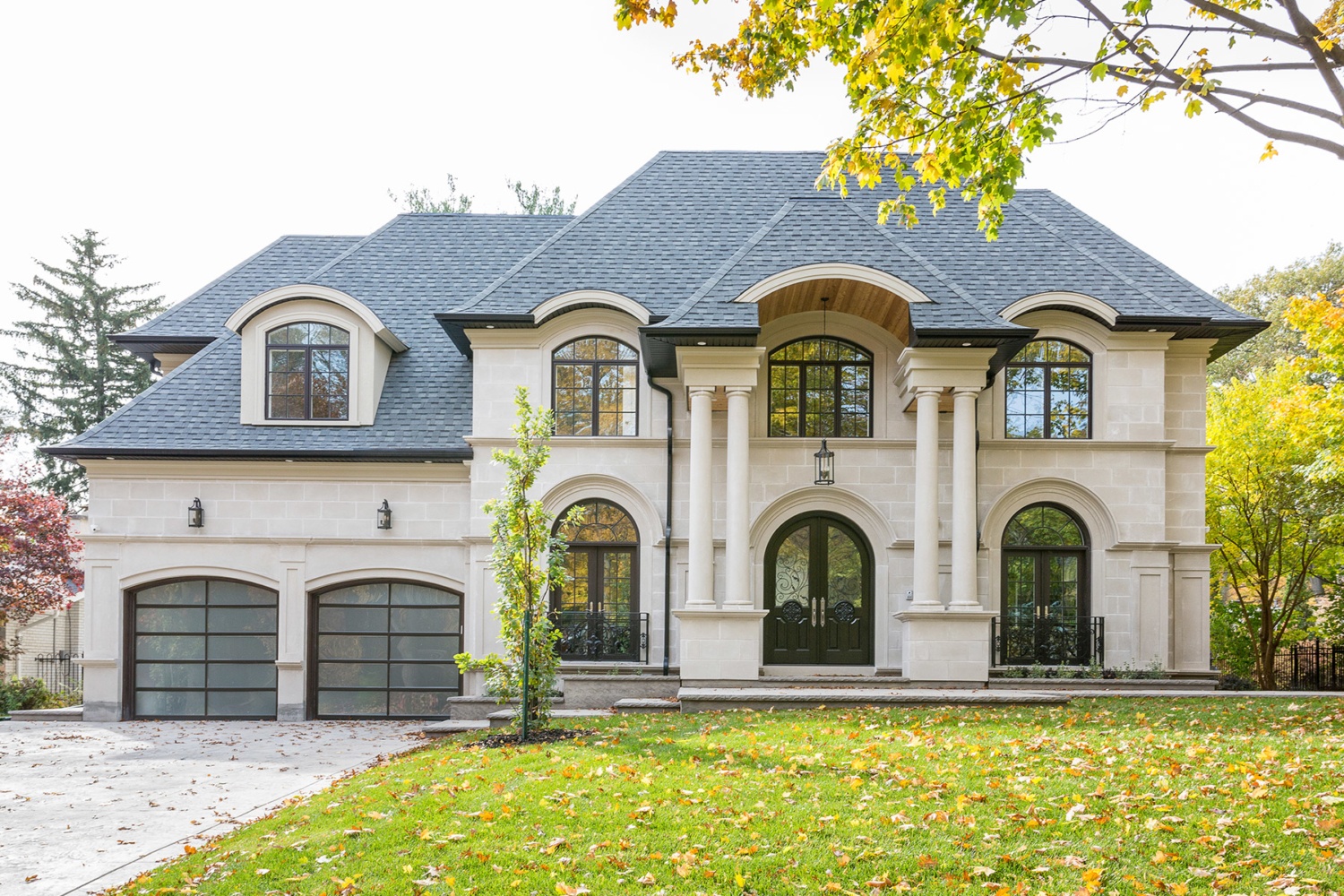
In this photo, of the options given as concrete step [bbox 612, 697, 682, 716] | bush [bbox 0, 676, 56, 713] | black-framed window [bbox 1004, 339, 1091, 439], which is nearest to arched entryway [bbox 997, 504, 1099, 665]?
black-framed window [bbox 1004, 339, 1091, 439]

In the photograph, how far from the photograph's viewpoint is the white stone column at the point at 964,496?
49.8ft

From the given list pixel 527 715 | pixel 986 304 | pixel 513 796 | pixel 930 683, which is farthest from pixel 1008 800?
pixel 986 304

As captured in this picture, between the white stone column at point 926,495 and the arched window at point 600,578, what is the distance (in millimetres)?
4432

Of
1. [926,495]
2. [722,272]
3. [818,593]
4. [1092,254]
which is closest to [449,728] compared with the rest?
[818,593]

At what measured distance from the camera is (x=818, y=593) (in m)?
16.8

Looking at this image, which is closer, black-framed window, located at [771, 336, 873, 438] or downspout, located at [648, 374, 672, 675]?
downspout, located at [648, 374, 672, 675]

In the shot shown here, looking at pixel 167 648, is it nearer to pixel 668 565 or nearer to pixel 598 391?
pixel 598 391

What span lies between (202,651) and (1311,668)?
2232cm

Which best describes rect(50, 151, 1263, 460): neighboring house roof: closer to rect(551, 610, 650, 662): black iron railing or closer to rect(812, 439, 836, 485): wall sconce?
rect(812, 439, 836, 485): wall sconce

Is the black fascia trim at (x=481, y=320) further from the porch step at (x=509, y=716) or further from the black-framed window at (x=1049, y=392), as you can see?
the black-framed window at (x=1049, y=392)

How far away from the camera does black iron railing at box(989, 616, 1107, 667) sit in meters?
16.3

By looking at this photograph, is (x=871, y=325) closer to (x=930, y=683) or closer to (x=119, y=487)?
(x=930, y=683)

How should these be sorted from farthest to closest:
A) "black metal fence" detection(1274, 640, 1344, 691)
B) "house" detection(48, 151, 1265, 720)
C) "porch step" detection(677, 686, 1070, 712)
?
"black metal fence" detection(1274, 640, 1344, 691) → "house" detection(48, 151, 1265, 720) → "porch step" detection(677, 686, 1070, 712)

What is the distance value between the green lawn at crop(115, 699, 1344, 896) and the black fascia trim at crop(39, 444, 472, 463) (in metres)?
7.44
